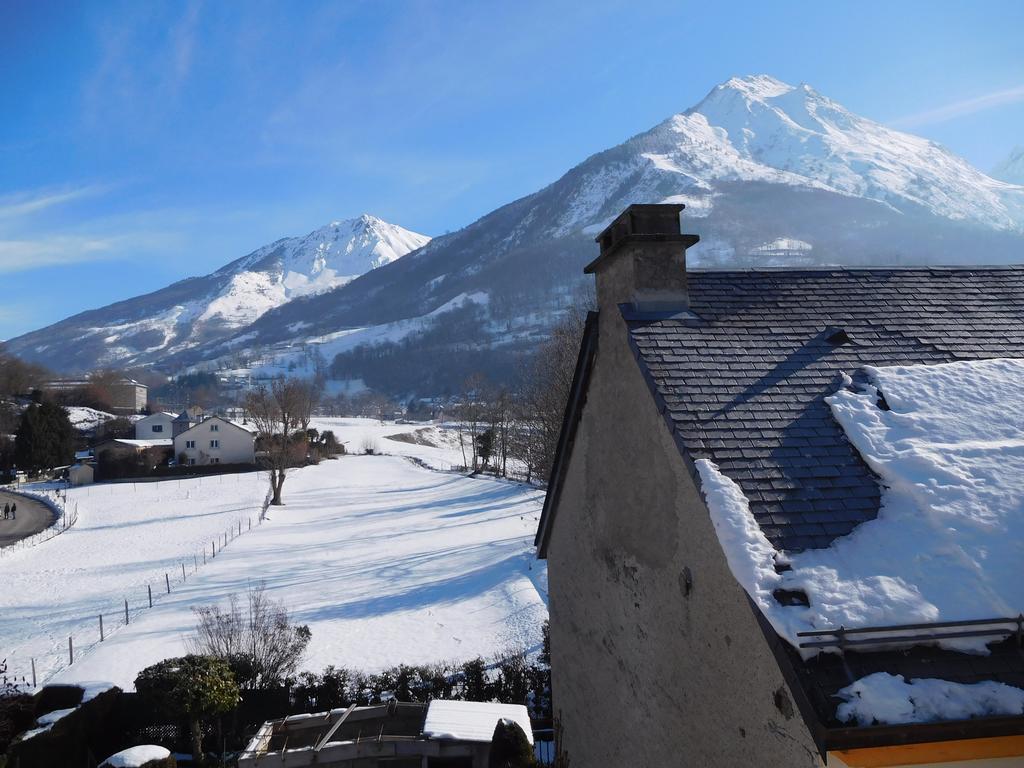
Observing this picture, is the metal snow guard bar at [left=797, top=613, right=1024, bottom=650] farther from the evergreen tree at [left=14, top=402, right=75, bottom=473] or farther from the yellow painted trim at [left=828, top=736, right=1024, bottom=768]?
the evergreen tree at [left=14, top=402, right=75, bottom=473]

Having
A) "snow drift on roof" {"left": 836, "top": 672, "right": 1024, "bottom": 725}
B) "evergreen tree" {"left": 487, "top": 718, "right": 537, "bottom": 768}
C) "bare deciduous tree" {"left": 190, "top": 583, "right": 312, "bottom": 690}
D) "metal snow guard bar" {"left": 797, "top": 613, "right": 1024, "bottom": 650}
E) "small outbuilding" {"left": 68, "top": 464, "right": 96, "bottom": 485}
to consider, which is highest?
"metal snow guard bar" {"left": 797, "top": 613, "right": 1024, "bottom": 650}

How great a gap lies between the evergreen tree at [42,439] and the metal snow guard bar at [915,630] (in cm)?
8451

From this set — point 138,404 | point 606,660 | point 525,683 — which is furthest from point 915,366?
point 138,404

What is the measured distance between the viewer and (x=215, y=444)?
74688mm

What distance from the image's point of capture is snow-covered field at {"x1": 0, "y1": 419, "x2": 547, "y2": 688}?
2002 cm

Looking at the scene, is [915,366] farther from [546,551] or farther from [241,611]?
[241,611]

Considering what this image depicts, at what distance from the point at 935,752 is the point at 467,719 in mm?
9580

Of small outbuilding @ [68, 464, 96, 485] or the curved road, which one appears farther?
small outbuilding @ [68, 464, 96, 485]

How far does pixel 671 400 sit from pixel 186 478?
236 feet

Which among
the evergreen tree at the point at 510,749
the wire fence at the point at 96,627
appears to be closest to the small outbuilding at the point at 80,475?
the wire fence at the point at 96,627

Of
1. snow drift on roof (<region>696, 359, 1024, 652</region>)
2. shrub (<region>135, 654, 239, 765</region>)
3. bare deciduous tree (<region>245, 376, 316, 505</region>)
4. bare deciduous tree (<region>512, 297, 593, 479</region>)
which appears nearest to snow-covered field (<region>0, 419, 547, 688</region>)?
bare deciduous tree (<region>245, 376, 316, 505</region>)

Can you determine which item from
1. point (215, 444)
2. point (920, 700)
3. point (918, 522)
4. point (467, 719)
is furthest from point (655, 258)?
point (215, 444)

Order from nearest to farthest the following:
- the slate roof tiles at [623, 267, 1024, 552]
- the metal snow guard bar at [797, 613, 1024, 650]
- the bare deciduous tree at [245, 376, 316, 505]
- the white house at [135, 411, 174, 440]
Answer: the metal snow guard bar at [797, 613, 1024, 650] < the slate roof tiles at [623, 267, 1024, 552] < the bare deciduous tree at [245, 376, 316, 505] < the white house at [135, 411, 174, 440]

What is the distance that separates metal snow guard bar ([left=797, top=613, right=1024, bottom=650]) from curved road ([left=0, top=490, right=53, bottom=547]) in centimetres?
4673
